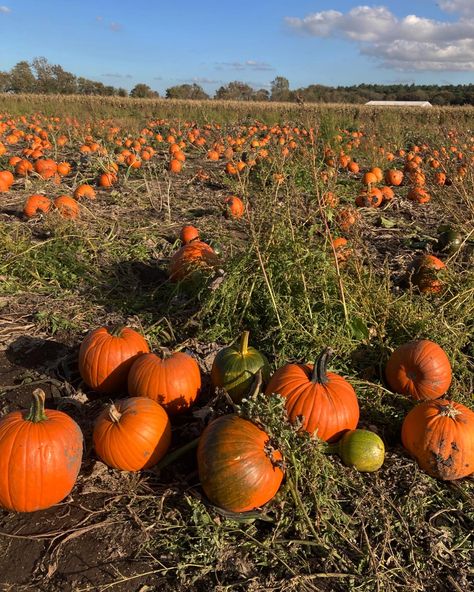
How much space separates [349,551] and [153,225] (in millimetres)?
5414

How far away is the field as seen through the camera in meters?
2.35

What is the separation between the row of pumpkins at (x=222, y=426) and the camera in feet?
8.33

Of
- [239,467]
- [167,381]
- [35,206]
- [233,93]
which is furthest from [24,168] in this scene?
[233,93]

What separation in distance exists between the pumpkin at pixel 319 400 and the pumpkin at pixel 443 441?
0.39m

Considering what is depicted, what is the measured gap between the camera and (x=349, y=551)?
242 centimetres

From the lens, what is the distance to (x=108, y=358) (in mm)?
3477

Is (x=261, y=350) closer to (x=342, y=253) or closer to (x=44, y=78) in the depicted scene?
(x=342, y=253)

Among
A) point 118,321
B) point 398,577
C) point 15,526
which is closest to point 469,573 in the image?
point 398,577

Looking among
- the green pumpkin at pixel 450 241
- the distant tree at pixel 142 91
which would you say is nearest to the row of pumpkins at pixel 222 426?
the green pumpkin at pixel 450 241

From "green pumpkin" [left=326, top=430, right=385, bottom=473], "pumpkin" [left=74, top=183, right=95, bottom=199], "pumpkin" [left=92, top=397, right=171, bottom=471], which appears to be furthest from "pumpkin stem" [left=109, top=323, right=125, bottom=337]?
"pumpkin" [left=74, top=183, right=95, bottom=199]

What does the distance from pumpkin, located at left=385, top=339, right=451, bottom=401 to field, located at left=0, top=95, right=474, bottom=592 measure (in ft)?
0.36

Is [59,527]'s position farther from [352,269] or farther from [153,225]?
[153,225]

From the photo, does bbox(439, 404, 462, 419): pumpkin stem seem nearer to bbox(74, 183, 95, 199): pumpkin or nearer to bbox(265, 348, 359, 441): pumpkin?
bbox(265, 348, 359, 441): pumpkin

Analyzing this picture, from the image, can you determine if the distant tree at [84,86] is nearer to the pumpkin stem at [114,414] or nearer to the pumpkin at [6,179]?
the pumpkin at [6,179]
